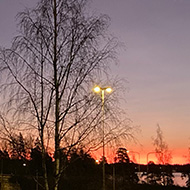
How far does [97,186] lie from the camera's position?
43.2 metres

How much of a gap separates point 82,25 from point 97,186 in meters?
36.2

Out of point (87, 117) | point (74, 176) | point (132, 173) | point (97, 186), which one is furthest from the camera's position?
point (132, 173)

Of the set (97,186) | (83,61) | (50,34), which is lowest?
(97,186)

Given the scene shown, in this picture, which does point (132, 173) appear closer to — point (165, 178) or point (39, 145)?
point (165, 178)

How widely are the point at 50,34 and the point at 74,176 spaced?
1545 inches

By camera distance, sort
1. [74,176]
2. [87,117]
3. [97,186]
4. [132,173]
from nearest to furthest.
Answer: [87,117]
[97,186]
[74,176]
[132,173]

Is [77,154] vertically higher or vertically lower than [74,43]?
lower


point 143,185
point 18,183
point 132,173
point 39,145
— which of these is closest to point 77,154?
point 39,145

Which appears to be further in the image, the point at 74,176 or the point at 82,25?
the point at 74,176

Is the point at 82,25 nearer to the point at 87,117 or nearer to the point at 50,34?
the point at 50,34

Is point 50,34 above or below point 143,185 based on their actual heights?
above

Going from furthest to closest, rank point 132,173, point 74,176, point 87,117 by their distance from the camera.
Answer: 1. point 132,173
2. point 74,176
3. point 87,117

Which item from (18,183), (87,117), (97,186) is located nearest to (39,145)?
(87,117)

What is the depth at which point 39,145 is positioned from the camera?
31.1 feet
